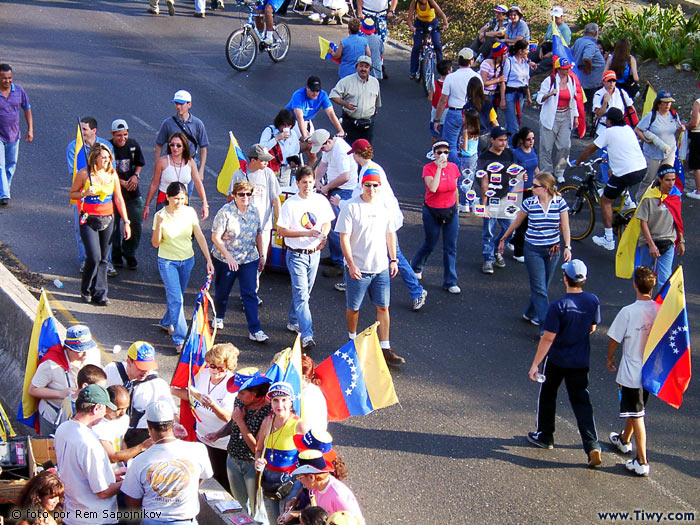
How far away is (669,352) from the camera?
7.49 m

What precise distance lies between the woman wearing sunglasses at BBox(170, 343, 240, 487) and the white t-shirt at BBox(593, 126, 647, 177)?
21.3 ft

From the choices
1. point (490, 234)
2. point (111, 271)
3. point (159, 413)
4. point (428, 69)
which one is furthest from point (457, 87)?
point (159, 413)

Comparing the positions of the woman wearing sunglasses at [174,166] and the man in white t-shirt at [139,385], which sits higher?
the woman wearing sunglasses at [174,166]

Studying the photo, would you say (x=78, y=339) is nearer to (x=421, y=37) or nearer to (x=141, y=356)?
(x=141, y=356)

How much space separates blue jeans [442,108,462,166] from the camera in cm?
1307

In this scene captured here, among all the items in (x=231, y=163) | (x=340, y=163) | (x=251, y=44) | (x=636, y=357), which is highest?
(x=251, y=44)

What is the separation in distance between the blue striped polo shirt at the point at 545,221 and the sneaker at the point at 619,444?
2363mm

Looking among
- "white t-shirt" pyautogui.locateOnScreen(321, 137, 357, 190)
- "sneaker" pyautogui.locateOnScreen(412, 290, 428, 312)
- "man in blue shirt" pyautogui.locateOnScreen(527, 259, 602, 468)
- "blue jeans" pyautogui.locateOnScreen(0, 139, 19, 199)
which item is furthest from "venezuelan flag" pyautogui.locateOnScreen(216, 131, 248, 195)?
"man in blue shirt" pyautogui.locateOnScreen(527, 259, 602, 468)

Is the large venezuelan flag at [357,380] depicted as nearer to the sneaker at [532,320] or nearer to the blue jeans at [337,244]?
the sneaker at [532,320]

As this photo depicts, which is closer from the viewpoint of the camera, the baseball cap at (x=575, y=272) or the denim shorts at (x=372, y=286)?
the baseball cap at (x=575, y=272)

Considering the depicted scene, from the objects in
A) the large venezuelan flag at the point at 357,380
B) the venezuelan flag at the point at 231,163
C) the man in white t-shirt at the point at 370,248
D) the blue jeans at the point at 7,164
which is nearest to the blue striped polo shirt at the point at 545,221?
the man in white t-shirt at the point at 370,248

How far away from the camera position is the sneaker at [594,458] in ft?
24.8

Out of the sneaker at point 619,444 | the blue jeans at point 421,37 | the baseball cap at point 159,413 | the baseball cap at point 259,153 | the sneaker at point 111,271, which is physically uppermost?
the blue jeans at point 421,37

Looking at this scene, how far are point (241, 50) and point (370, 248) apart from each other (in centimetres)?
942
